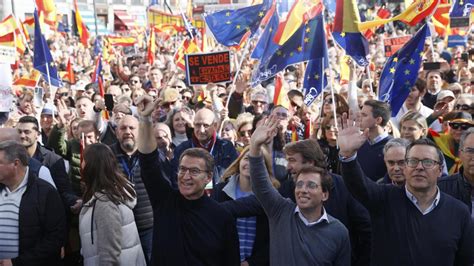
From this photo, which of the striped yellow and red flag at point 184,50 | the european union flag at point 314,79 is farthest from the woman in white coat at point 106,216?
the striped yellow and red flag at point 184,50

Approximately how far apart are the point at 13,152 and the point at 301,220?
2073 mm

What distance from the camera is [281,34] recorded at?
364 inches

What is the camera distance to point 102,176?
17.1 feet

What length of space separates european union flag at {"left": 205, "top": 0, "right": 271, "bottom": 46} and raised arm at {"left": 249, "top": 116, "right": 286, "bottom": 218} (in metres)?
5.93

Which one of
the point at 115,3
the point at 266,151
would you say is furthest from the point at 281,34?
the point at 115,3

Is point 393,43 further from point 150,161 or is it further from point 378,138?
point 150,161

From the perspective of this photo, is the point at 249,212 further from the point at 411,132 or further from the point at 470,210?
the point at 411,132

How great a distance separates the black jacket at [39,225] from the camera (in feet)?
16.8

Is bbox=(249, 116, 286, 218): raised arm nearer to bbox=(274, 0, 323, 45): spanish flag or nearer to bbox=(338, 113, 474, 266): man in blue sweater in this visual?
bbox=(338, 113, 474, 266): man in blue sweater

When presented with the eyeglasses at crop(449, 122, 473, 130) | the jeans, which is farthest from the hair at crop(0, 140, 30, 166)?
the eyeglasses at crop(449, 122, 473, 130)

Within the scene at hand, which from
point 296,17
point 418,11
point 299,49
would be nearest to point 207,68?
point 296,17

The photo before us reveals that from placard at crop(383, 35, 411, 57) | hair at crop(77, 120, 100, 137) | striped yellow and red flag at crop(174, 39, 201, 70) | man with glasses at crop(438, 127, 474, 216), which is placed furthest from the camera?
striped yellow and red flag at crop(174, 39, 201, 70)

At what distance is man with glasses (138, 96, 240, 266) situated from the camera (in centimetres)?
437

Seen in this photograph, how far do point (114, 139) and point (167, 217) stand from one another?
10.8ft
